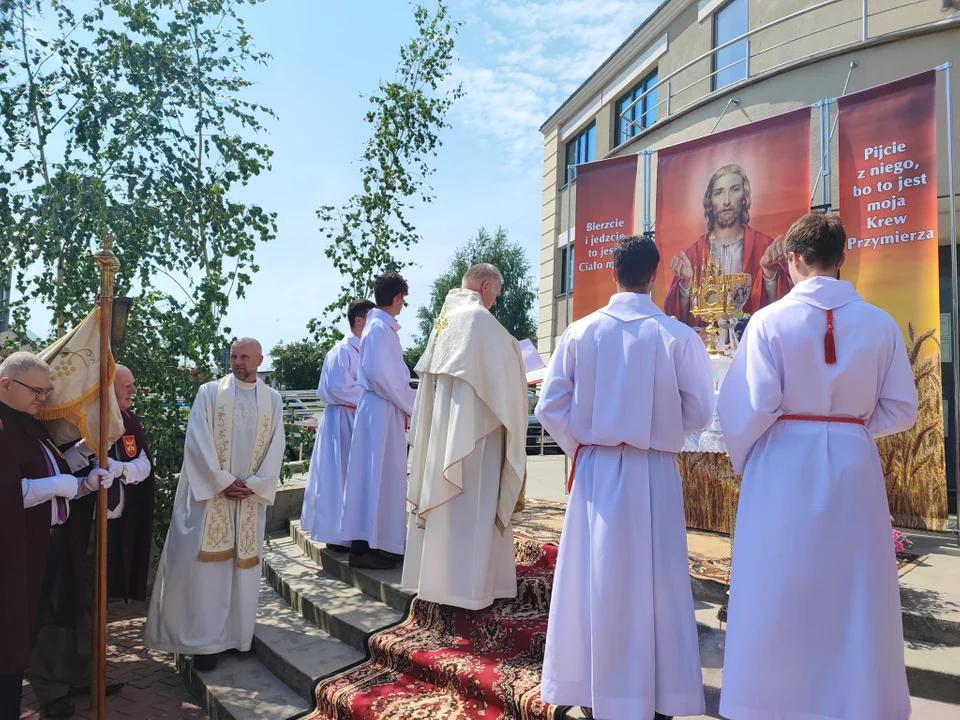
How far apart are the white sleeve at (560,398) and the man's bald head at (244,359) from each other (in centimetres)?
228

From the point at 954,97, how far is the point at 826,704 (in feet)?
24.2

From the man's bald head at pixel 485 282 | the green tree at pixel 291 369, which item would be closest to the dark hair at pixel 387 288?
the man's bald head at pixel 485 282

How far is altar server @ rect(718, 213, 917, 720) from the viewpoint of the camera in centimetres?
249

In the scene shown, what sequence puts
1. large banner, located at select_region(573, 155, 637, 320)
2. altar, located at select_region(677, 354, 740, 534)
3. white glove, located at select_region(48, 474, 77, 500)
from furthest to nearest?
large banner, located at select_region(573, 155, 637, 320)
altar, located at select_region(677, 354, 740, 534)
white glove, located at select_region(48, 474, 77, 500)

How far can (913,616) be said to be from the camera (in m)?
3.54

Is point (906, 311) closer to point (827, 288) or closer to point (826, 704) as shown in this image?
point (827, 288)

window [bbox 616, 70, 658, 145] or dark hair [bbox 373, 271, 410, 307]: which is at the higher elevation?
window [bbox 616, 70, 658, 145]

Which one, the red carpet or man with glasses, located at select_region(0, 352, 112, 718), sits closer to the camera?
man with glasses, located at select_region(0, 352, 112, 718)

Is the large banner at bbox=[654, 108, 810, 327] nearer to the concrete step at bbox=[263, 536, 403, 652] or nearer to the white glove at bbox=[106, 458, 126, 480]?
the concrete step at bbox=[263, 536, 403, 652]

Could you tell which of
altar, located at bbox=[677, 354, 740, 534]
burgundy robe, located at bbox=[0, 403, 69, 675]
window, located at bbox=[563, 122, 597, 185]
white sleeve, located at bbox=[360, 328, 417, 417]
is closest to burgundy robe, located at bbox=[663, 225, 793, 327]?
altar, located at bbox=[677, 354, 740, 534]

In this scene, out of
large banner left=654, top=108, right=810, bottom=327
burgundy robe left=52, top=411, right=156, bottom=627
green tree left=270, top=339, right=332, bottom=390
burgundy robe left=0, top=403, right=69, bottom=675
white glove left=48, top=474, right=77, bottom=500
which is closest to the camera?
burgundy robe left=0, top=403, right=69, bottom=675

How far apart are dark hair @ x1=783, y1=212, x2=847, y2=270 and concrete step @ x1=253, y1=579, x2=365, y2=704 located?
3265mm

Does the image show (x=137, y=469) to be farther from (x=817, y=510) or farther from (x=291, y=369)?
(x=291, y=369)

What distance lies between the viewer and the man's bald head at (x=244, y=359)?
460 cm
